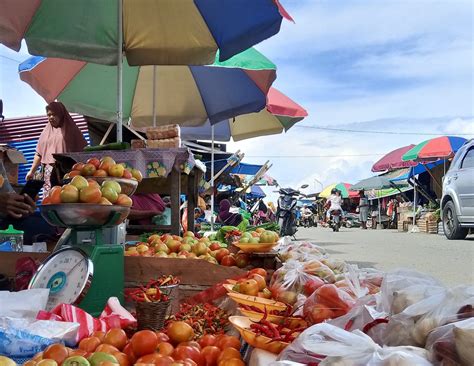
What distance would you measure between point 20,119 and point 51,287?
32.5 feet

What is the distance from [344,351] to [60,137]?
572cm

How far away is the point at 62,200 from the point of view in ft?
8.73

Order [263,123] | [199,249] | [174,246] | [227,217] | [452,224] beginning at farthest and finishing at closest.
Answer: [452,224], [227,217], [263,123], [174,246], [199,249]

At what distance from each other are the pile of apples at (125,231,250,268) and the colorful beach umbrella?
18.3m

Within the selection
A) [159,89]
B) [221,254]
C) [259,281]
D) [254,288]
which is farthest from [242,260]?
[159,89]

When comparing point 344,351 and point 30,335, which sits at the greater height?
point 344,351

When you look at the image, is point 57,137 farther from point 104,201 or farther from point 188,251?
point 104,201

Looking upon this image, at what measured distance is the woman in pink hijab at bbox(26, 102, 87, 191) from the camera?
6102 millimetres

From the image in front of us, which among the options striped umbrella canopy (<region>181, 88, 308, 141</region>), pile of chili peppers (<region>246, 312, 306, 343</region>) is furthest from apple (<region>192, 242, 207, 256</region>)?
striped umbrella canopy (<region>181, 88, 308, 141</region>)

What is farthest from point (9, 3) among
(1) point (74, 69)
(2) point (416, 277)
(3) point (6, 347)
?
(2) point (416, 277)

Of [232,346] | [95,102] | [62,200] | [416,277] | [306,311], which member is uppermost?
[95,102]

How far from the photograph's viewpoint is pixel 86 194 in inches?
104

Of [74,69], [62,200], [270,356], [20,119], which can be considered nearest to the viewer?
[270,356]

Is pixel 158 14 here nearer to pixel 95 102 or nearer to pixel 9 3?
pixel 9 3
